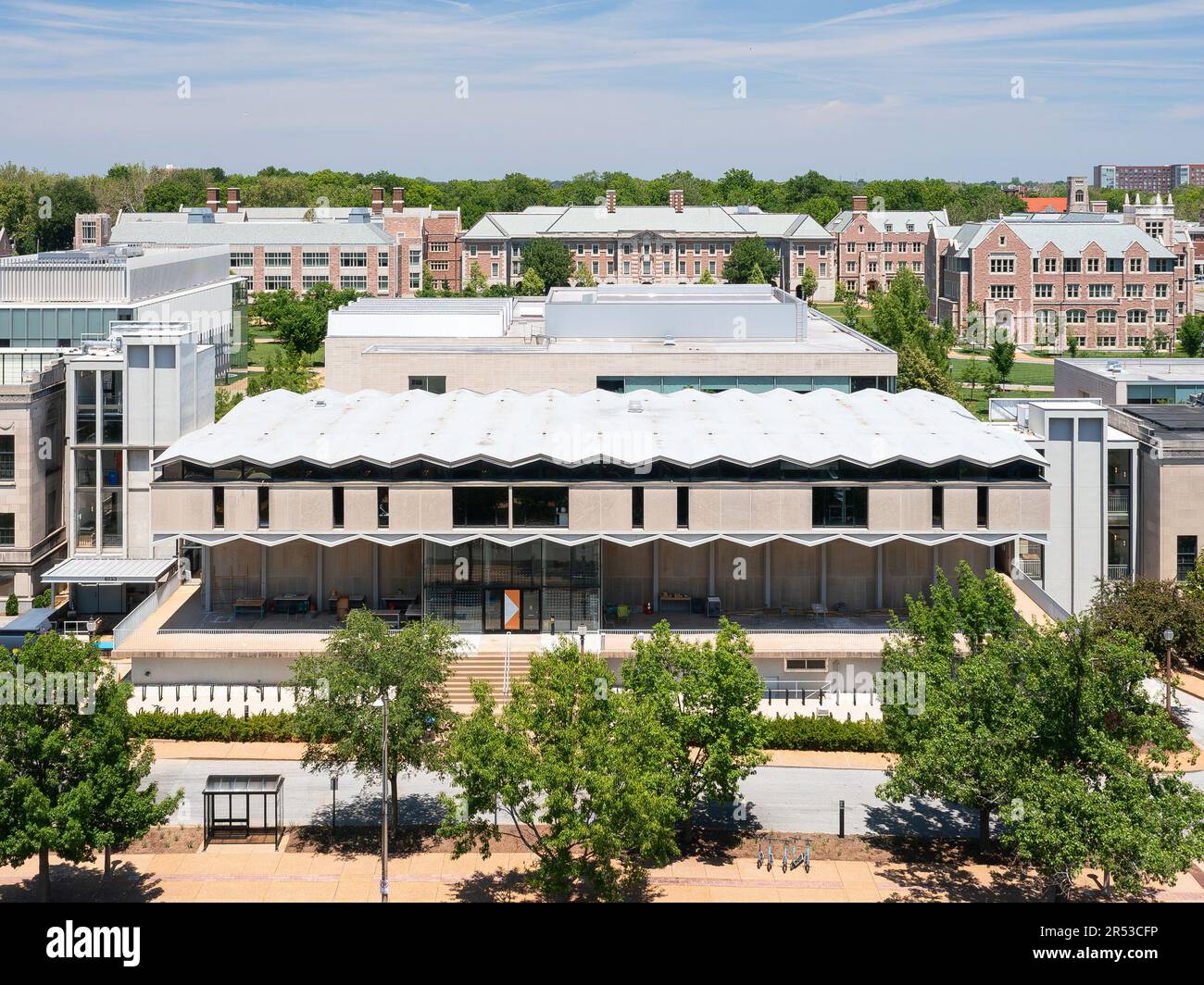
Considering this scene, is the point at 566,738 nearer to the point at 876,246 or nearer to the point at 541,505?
the point at 541,505

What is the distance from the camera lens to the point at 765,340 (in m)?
64.1

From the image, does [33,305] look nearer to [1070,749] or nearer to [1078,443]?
[1078,443]

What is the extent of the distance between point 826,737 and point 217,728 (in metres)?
16.2

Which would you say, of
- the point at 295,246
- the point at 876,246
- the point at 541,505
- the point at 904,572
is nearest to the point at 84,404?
the point at 541,505

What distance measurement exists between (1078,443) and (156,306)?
4220cm

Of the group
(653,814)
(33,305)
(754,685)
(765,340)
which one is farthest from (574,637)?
(33,305)

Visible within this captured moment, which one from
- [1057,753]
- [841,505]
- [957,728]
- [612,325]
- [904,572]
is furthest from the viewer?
[612,325]

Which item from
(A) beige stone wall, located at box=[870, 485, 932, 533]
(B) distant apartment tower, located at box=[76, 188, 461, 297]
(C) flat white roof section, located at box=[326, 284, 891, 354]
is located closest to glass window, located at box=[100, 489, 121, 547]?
(C) flat white roof section, located at box=[326, 284, 891, 354]

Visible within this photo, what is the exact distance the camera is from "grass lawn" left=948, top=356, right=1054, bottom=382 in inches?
3780

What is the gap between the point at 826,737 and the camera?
37.8 meters

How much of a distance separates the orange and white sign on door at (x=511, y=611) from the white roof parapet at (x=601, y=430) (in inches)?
159

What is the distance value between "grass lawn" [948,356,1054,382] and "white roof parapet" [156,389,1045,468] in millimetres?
44901
